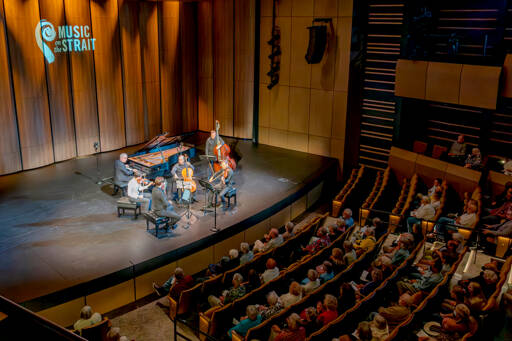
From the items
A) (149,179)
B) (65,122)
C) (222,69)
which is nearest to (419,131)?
(222,69)

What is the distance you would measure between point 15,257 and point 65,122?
5.00m

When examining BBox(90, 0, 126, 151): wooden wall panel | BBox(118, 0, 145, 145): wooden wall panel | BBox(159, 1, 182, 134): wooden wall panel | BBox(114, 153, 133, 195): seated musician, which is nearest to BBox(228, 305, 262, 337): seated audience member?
BBox(114, 153, 133, 195): seated musician

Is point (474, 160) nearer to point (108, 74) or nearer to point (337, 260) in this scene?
point (337, 260)

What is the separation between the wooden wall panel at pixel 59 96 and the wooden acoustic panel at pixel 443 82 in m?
8.08

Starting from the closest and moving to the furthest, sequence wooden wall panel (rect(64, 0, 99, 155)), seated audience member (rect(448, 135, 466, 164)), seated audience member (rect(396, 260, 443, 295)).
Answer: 1. seated audience member (rect(396, 260, 443, 295))
2. seated audience member (rect(448, 135, 466, 164))
3. wooden wall panel (rect(64, 0, 99, 155))

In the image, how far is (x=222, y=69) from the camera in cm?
1388

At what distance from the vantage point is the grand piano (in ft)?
32.0

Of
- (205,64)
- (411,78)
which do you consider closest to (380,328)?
(411,78)

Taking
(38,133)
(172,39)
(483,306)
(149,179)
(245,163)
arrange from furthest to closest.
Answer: (172,39) < (245,163) < (38,133) < (149,179) < (483,306)

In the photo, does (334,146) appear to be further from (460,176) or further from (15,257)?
→ (15,257)

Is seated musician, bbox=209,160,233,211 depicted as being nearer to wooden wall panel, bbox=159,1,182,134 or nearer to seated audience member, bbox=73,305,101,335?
seated audience member, bbox=73,305,101,335

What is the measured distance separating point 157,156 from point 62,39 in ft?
11.4

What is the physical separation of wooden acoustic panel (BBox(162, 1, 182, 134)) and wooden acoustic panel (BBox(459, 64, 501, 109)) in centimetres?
767

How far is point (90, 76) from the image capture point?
11570 mm
